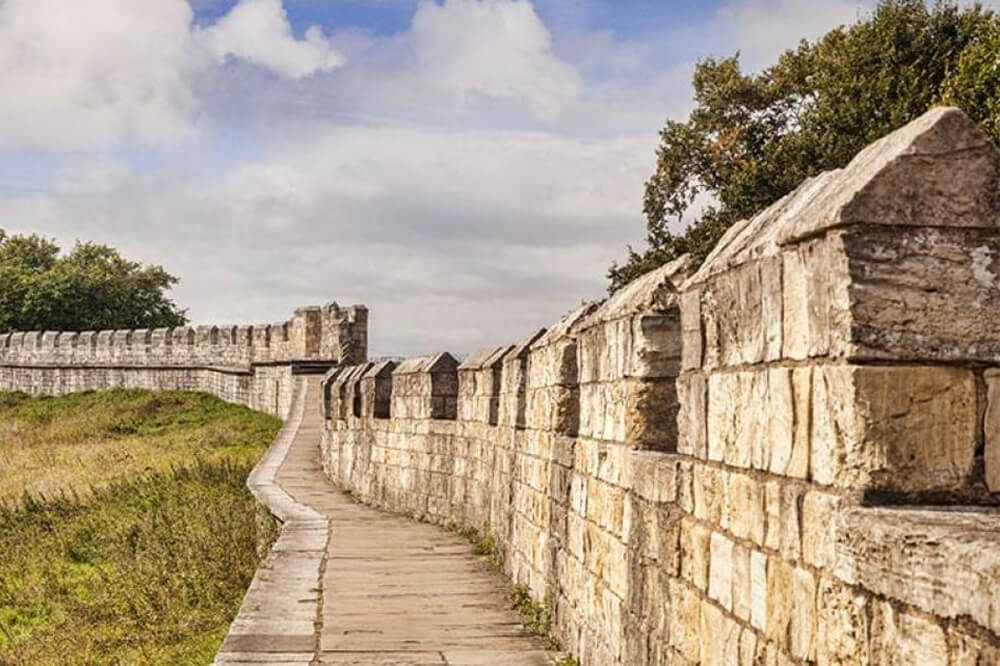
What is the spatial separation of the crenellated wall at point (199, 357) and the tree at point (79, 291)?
21.4 feet

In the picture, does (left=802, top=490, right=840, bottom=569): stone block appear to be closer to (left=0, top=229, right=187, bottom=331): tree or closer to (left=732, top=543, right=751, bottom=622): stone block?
(left=732, top=543, right=751, bottom=622): stone block

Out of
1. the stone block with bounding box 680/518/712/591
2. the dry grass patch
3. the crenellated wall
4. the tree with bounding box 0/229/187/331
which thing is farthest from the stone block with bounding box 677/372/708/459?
the tree with bounding box 0/229/187/331

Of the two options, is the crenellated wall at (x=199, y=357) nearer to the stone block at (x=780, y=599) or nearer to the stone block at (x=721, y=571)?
the stone block at (x=721, y=571)

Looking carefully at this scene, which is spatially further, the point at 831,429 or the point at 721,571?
the point at 721,571

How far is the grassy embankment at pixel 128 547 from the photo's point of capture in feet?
30.1

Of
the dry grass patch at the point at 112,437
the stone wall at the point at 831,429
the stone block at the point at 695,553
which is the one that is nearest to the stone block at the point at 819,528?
the stone wall at the point at 831,429

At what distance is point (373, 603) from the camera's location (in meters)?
7.92

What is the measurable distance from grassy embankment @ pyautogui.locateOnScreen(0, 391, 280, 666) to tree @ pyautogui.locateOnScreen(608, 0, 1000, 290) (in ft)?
34.3

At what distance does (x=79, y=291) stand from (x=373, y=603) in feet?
171

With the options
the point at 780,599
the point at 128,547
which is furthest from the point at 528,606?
the point at 128,547

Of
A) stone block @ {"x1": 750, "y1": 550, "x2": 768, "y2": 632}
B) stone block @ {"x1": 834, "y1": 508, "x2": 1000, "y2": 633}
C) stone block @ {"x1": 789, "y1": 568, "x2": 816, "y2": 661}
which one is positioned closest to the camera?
stone block @ {"x1": 834, "y1": 508, "x2": 1000, "y2": 633}

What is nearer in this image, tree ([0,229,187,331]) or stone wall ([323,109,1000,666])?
stone wall ([323,109,1000,666])

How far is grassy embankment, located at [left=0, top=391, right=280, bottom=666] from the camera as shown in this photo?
30.1ft

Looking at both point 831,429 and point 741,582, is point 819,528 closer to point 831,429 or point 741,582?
point 831,429
